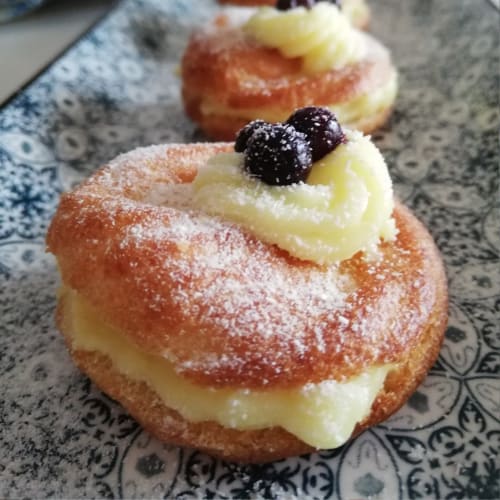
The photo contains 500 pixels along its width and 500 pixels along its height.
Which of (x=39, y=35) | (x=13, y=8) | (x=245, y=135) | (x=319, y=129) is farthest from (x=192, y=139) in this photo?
(x=13, y=8)

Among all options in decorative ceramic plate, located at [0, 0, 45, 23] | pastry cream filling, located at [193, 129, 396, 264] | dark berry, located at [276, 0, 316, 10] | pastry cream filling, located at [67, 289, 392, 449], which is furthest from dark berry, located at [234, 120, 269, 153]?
decorative ceramic plate, located at [0, 0, 45, 23]

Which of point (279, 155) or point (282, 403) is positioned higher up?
point (279, 155)

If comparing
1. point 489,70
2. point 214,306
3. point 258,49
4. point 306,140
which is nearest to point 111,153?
point 258,49

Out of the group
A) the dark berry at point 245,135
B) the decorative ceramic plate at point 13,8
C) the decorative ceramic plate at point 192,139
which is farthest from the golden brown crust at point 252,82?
→ the decorative ceramic plate at point 13,8

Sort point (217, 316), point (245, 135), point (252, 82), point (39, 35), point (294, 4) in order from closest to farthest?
point (217, 316)
point (245, 135)
point (252, 82)
point (294, 4)
point (39, 35)

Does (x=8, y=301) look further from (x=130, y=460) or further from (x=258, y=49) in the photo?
(x=258, y=49)

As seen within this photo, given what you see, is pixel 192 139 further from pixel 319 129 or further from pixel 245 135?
pixel 319 129

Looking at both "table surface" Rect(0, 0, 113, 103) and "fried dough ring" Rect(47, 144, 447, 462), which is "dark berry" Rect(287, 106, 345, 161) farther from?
"table surface" Rect(0, 0, 113, 103)

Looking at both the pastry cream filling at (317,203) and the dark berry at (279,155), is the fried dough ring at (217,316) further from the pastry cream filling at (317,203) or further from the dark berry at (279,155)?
the dark berry at (279,155)
